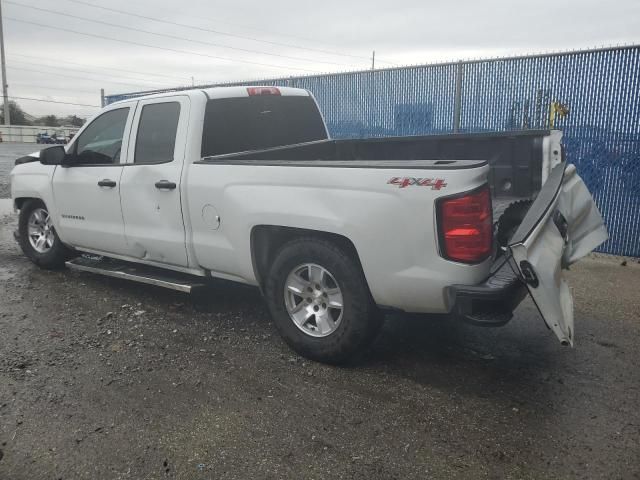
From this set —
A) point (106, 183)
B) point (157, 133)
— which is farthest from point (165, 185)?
point (106, 183)

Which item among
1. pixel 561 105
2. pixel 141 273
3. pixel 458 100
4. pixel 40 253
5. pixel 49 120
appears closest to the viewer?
pixel 141 273

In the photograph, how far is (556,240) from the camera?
334 cm

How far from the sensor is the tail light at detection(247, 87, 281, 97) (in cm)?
494

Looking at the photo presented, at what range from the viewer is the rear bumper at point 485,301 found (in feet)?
10.2

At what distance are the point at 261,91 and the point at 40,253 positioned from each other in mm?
3292

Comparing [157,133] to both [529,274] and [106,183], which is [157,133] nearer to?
[106,183]

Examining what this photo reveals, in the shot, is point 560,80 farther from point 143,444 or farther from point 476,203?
point 143,444

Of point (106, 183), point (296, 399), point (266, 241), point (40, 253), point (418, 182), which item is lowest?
point (296, 399)

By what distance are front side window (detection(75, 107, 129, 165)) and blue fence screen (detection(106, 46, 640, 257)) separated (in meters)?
4.62

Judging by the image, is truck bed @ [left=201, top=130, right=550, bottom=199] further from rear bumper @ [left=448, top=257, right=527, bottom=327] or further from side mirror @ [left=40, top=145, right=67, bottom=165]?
side mirror @ [left=40, top=145, right=67, bottom=165]

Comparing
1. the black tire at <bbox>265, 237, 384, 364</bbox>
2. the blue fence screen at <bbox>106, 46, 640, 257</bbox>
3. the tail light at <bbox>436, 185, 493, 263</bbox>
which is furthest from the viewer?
the blue fence screen at <bbox>106, 46, 640, 257</bbox>

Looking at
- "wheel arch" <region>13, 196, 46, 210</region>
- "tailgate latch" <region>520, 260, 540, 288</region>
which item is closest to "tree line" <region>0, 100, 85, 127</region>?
"wheel arch" <region>13, 196, 46, 210</region>

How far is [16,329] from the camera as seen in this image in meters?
4.51

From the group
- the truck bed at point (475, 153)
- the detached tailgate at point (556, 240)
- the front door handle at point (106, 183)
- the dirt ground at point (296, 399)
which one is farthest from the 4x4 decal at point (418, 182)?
the front door handle at point (106, 183)
